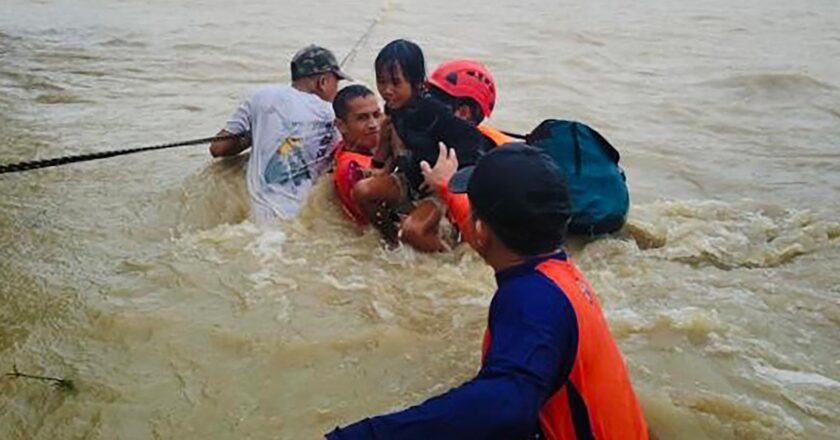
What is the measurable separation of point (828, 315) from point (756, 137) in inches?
171

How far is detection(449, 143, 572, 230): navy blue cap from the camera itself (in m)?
1.96

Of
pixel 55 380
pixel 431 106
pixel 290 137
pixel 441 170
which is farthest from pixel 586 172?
pixel 55 380

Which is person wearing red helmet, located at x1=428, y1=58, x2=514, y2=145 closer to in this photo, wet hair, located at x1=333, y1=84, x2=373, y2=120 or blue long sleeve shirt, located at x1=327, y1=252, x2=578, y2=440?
wet hair, located at x1=333, y1=84, x2=373, y2=120

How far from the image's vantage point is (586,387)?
1.97 meters

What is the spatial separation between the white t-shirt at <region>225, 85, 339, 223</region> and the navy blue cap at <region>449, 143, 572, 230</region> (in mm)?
3059

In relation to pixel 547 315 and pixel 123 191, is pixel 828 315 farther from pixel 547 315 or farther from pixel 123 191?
pixel 123 191

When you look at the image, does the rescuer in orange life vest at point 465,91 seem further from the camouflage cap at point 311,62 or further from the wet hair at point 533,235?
the wet hair at point 533,235

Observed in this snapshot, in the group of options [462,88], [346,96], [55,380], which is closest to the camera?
[55,380]

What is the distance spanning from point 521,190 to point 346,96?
3.04 m

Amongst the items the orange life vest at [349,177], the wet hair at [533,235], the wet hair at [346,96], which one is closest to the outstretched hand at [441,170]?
the orange life vest at [349,177]

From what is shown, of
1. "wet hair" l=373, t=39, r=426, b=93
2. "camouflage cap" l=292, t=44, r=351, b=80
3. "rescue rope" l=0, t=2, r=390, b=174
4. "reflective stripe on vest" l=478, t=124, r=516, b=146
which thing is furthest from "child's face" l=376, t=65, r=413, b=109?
"rescue rope" l=0, t=2, r=390, b=174

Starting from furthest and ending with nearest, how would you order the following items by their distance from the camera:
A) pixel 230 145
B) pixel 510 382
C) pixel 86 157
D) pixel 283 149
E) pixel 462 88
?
pixel 230 145
pixel 283 149
pixel 462 88
pixel 86 157
pixel 510 382

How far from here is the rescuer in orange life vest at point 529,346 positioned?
176 centimetres

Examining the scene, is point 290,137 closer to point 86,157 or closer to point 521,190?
point 86,157
